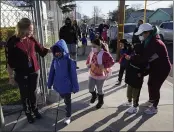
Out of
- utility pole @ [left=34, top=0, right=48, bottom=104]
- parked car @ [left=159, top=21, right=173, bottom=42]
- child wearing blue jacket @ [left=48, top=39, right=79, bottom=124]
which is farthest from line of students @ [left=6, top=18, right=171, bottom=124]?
parked car @ [left=159, top=21, right=173, bottom=42]

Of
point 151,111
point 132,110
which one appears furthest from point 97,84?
point 151,111

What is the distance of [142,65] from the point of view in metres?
4.01

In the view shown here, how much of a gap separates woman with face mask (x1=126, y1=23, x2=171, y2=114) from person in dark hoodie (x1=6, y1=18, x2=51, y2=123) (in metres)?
1.69

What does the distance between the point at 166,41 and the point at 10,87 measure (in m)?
13.6

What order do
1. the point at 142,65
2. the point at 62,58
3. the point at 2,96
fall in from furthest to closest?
the point at 2,96, the point at 142,65, the point at 62,58

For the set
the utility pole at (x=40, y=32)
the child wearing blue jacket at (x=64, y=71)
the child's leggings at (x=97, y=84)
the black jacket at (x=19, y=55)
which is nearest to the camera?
the black jacket at (x=19, y=55)

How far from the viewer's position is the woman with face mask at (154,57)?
3787mm

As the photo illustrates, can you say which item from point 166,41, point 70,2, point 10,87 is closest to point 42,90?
point 10,87

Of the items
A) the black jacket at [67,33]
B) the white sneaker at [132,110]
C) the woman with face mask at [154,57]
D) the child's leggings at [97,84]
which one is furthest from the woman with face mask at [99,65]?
the black jacket at [67,33]

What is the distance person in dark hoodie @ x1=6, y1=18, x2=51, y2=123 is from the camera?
3480 millimetres

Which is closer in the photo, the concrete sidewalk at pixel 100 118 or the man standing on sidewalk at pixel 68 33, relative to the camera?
the concrete sidewalk at pixel 100 118

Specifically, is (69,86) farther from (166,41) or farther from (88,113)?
(166,41)

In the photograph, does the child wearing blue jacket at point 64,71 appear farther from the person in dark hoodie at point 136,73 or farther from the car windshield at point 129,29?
the car windshield at point 129,29

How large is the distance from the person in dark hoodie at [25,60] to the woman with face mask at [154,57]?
5.56 ft
